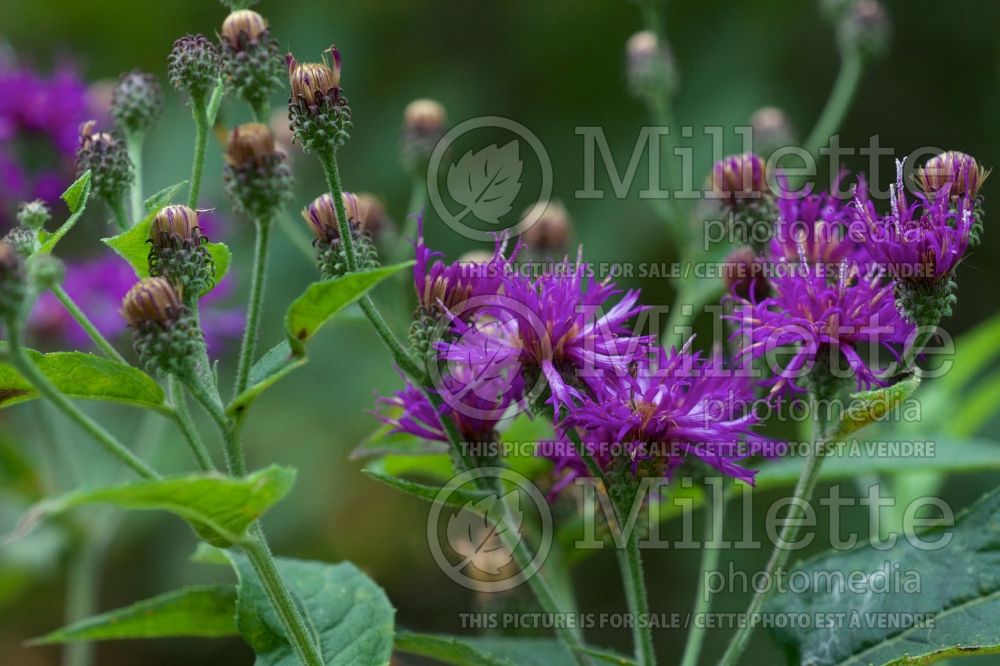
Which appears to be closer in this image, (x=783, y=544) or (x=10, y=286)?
(x=10, y=286)

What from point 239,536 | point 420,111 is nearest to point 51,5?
point 420,111

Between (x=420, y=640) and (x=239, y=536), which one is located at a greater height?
(x=239, y=536)

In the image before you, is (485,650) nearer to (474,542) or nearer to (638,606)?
(638,606)

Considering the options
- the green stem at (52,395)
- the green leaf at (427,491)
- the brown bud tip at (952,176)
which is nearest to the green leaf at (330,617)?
the green leaf at (427,491)

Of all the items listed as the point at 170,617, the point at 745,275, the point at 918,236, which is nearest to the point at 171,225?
the point at 170,617

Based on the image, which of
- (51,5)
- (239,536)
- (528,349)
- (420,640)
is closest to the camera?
(239,536)

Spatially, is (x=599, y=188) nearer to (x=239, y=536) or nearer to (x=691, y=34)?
(x=691, y=34)

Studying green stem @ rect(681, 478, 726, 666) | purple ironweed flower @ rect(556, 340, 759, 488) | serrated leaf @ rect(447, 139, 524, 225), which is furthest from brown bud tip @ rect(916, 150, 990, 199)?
serrated leaf @ rect(447, 139, 524, 225)
